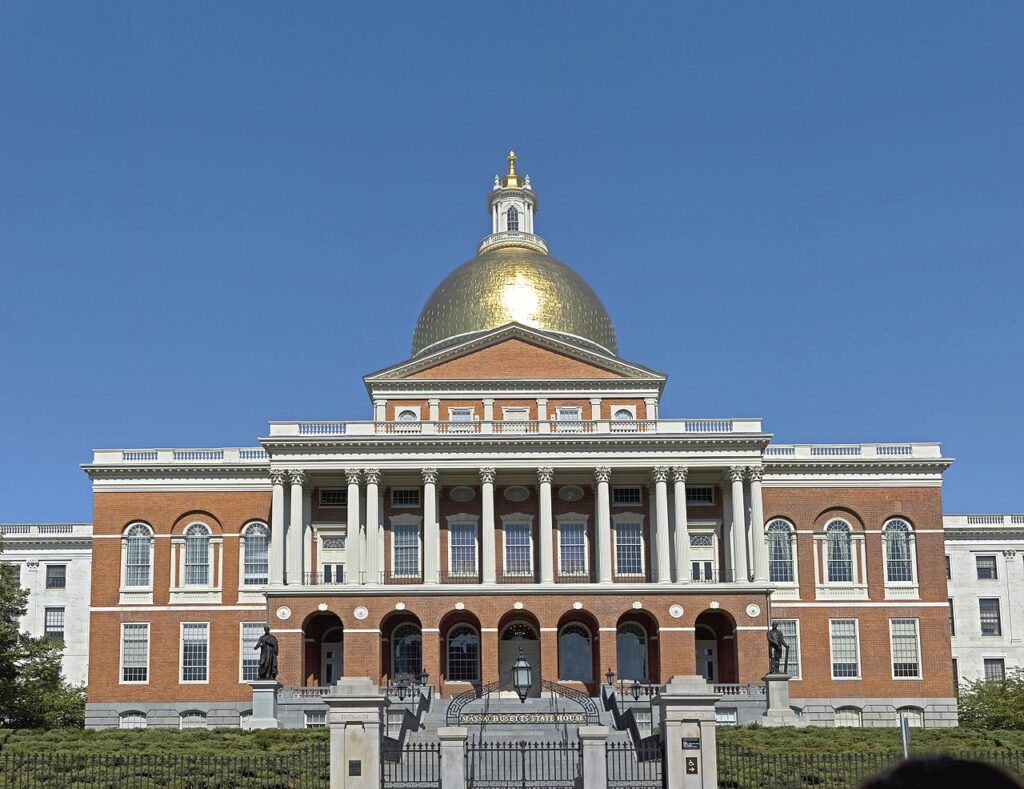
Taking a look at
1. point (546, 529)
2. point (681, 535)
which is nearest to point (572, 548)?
point (546, 529)

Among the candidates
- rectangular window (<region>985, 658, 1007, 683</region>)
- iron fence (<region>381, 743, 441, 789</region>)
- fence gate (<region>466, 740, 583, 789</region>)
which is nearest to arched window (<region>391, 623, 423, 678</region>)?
fence gate (<region>466, 740, 583, 789</region>)

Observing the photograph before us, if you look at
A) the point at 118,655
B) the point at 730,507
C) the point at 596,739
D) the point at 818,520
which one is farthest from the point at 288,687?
the point at 596,739

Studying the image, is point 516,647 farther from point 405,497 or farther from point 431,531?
point 405,497

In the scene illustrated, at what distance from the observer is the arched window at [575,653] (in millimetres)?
63938

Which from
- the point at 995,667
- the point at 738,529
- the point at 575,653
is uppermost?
the point at 738,529

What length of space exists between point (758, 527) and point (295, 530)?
2101cm

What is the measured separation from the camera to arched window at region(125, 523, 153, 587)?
66.8 metres

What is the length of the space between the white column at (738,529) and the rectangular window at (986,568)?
90.4 ft

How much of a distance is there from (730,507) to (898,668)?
11.1m

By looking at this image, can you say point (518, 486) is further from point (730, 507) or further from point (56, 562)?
point (56, 562)

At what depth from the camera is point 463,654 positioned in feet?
211

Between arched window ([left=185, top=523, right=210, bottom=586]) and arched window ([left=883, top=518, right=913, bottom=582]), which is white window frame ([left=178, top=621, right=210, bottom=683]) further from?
arched window ([left=883, top=518, right=913, bottom=582])

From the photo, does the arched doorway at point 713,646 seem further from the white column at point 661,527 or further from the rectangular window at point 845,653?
the rectangular window at point 845,653

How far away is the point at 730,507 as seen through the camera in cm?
6506
